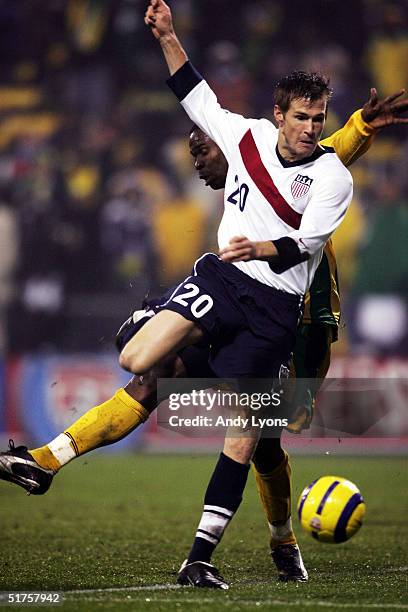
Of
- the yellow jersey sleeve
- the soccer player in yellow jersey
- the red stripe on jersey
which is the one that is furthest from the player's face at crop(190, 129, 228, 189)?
the yellow jersey sleeve

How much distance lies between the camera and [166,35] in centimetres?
491

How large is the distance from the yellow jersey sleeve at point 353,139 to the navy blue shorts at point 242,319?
2.75 ft

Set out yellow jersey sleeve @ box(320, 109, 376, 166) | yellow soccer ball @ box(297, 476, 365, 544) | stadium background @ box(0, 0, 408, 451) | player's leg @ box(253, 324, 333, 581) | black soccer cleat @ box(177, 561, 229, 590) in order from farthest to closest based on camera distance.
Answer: stadium background @ box(0, 0, 408, 451) → yellow soccer ball @ box(297, 476, 365, 544) → yellow jersey sleeve @ box(320, 109, 376, 166) → player's leg @ box(253, 324, 333, 581) → black soccer cleat @ box(177, 561, 229, 590)

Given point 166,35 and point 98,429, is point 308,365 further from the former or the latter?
point 166,35

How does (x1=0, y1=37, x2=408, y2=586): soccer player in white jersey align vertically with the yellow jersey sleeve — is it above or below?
below

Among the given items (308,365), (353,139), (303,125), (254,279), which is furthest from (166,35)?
(308,365)

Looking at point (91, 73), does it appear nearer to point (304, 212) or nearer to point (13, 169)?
point (13, 169)

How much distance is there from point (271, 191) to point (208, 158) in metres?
0.58

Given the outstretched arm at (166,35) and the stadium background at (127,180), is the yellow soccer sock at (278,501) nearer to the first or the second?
the outstretched arm at (166,35)

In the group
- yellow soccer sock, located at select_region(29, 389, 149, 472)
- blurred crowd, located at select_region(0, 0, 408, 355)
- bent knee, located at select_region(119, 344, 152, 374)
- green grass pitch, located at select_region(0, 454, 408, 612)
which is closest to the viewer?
green grass pitch, located at select_region(0, 454, 408, 612)

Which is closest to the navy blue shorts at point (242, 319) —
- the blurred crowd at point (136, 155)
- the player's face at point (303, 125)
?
the player's face at point (303, 125)

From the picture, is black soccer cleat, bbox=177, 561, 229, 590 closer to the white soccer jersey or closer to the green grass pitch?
the green grass pitch

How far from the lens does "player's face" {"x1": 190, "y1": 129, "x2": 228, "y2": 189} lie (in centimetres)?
504

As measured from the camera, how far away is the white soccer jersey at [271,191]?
174 inches
